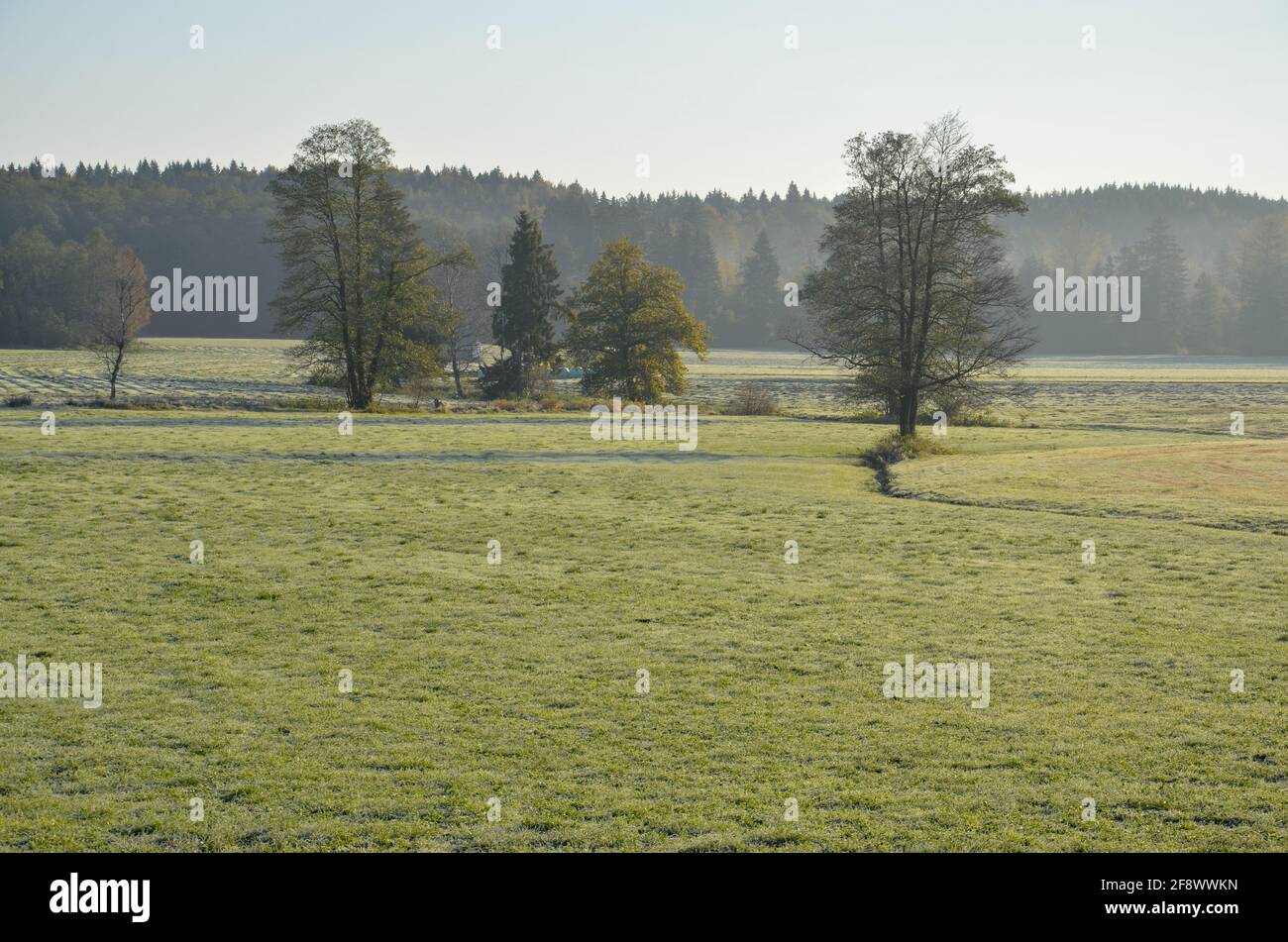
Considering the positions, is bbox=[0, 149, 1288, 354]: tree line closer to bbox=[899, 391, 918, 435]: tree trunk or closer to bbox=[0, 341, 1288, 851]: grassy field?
bbox=[899, 391, 918, 435]: tree trunk

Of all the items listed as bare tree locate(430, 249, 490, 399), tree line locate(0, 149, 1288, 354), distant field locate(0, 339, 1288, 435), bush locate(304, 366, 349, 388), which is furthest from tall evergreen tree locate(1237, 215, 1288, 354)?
bush locate(304, 366, 349, 388)

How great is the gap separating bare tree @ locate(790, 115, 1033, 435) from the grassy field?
12379 millimetres

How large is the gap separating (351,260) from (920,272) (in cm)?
3200

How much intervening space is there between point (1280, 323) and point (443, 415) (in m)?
133

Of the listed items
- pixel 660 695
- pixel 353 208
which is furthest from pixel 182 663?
pixel 353 208

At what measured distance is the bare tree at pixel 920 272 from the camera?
44844 mm

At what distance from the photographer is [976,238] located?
1785 inches

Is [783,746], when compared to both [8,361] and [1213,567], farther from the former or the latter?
[8,361]

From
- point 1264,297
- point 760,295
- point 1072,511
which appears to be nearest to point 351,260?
point 1072,511

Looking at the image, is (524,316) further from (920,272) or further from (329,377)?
(920,272)

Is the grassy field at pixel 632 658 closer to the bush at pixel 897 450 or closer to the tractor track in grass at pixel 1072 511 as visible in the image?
the tractor track in grass at pixel 1072 511

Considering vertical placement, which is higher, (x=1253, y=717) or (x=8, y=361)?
(x=8, y=361)

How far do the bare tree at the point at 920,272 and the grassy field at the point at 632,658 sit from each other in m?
12.4

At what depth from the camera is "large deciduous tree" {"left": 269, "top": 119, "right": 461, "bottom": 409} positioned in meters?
60.2
